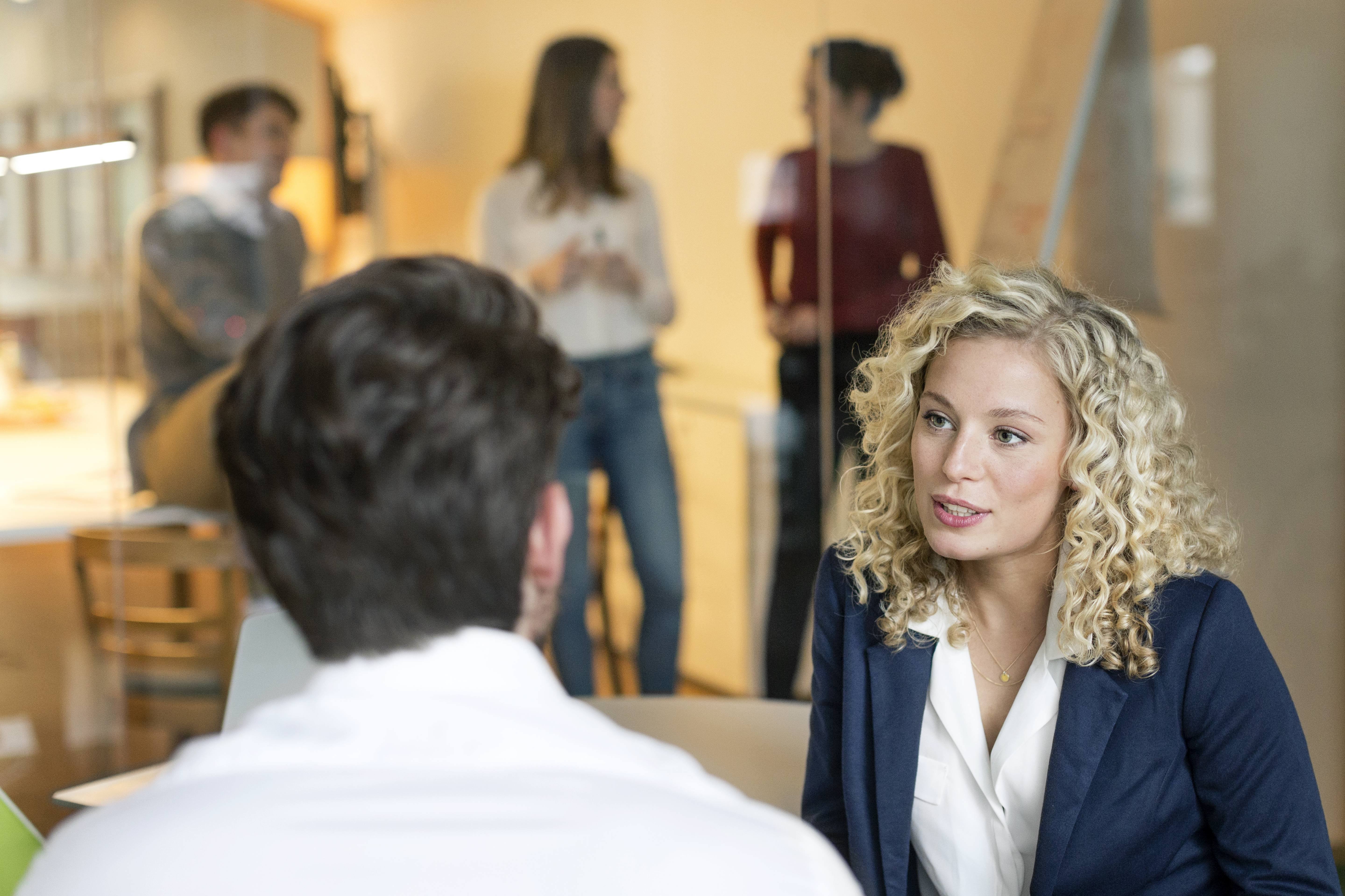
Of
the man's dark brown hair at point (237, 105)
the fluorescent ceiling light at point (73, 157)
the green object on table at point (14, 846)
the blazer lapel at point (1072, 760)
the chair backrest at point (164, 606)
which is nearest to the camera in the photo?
the green object on table at point (14, 846)

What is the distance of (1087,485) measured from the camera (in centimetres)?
148

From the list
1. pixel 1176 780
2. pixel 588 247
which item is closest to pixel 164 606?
→ pixel 588 247

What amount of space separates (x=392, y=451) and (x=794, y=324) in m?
3.27

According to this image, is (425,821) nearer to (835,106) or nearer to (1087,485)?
(1087,485)

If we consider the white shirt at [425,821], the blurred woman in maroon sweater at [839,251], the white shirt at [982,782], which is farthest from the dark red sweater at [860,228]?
the white shirt at [425,821]

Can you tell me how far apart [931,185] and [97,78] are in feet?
8.26

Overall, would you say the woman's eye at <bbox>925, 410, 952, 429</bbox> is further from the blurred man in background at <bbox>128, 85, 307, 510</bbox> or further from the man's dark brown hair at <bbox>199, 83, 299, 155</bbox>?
the man's dark brown hair at <bbox>199, 83, 299, 155</bbox>

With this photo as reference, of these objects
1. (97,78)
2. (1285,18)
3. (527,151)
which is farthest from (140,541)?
(1285,18)

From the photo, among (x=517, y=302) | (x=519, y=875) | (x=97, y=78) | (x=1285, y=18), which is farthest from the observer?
(x=97, y=78)

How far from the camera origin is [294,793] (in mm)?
646

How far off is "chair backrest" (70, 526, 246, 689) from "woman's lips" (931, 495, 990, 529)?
2.53m

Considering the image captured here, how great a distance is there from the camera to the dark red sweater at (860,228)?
3.79m

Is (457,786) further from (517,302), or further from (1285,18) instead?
(1285,18)

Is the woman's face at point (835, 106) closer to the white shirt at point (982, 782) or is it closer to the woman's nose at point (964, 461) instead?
the woman's nose at point (964, 461)
